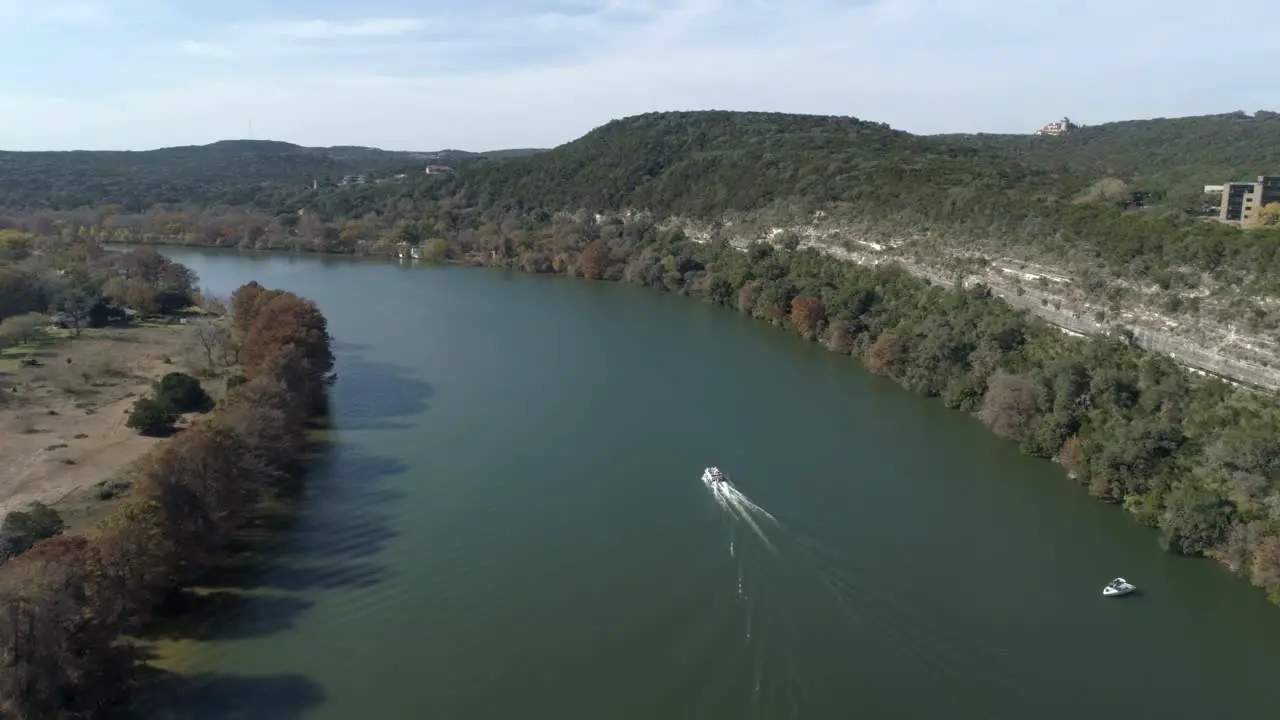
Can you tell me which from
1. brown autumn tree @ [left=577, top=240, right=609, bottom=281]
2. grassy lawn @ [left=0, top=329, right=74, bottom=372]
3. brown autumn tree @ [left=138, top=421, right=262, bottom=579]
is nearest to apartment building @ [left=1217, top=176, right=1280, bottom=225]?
brown autumn tree @ [left=577, top=240, right=609, bottom=281]

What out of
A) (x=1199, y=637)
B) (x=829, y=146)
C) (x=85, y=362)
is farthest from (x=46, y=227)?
(x=1199, y=637)

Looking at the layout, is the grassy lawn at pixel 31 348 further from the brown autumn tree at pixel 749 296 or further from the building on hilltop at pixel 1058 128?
the building on hilltop at pixel 1058 128

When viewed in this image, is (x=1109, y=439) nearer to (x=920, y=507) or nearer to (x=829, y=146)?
(x=920, y=507)

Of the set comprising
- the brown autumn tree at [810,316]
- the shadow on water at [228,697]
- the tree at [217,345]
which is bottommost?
the shadow on water at [228,697]

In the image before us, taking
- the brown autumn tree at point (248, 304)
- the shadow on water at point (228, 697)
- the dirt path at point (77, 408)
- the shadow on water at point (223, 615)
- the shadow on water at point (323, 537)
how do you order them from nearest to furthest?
1. the shadow on water at point (228, 697)
2. the shadow on water at point (223, 615)
3. the shadow on water at point (323, 537)
4. the dirt path at point (77, 408)
5. the brown autumn tree at point (248, 304)

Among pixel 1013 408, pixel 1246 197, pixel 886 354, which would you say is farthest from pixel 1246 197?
pixel 1013 408

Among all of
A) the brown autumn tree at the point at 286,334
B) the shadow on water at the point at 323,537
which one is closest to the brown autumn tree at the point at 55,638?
the shadow on water at the point at 323,537
